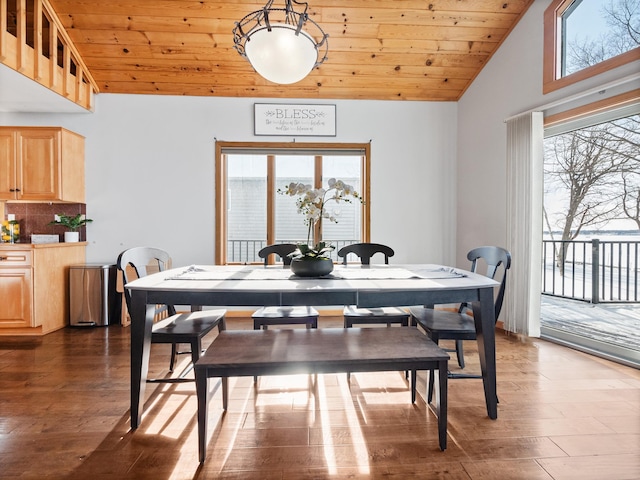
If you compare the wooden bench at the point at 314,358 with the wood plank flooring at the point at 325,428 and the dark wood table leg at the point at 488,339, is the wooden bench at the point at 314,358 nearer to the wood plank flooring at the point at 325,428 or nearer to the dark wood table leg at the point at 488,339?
the wood plank flooring at the point at 325,428

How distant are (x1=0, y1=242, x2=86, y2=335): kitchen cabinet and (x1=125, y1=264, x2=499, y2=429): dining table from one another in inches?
89.7

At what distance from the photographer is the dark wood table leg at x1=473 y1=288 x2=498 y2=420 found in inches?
75.1

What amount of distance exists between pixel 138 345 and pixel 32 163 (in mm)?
3098

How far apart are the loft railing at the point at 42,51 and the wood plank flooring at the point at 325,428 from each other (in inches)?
101

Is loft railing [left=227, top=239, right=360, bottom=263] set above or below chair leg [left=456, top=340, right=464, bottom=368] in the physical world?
above

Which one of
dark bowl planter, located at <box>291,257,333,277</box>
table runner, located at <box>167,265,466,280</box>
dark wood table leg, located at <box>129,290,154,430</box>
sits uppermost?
dark bowl planter, located at <box>291,257,333,277</box>

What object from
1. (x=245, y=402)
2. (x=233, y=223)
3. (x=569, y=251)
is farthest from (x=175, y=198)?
(x=569, y=251)

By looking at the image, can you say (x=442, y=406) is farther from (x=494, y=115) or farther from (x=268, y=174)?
(x=268, y=174)

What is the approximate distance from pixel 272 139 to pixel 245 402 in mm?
3099

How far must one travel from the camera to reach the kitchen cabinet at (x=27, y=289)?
3.38m

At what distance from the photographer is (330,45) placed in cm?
369

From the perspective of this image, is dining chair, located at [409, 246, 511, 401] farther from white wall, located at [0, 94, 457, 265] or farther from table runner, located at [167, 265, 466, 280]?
white wall, located at [0, 94, 457, 265]

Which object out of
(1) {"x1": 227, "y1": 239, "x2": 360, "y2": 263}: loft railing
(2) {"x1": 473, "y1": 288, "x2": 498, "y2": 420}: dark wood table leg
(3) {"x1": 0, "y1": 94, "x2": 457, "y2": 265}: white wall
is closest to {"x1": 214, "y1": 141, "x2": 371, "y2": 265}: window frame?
(3) {"x1": 0, "y1": 94, "x2": 457, "y2": 265}: white wall

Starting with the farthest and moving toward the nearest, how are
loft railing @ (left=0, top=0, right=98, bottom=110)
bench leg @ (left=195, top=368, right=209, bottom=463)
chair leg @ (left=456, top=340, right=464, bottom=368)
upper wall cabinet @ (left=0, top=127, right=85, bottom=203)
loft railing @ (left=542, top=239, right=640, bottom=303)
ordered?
1. loft railing @ (left=542, top=239, right=640, bottom=303)
2. upper wall cabinet @ (left=0, top=127, right=85, bottom=203)
3. loft railing @ (left=0, top=0, right=98, bottom=110)
4. chair leg @ (left=456, top=340, right=464, bottom=368)
5. bench leg @ (left=195, top=368, right=209, bottom=463)
